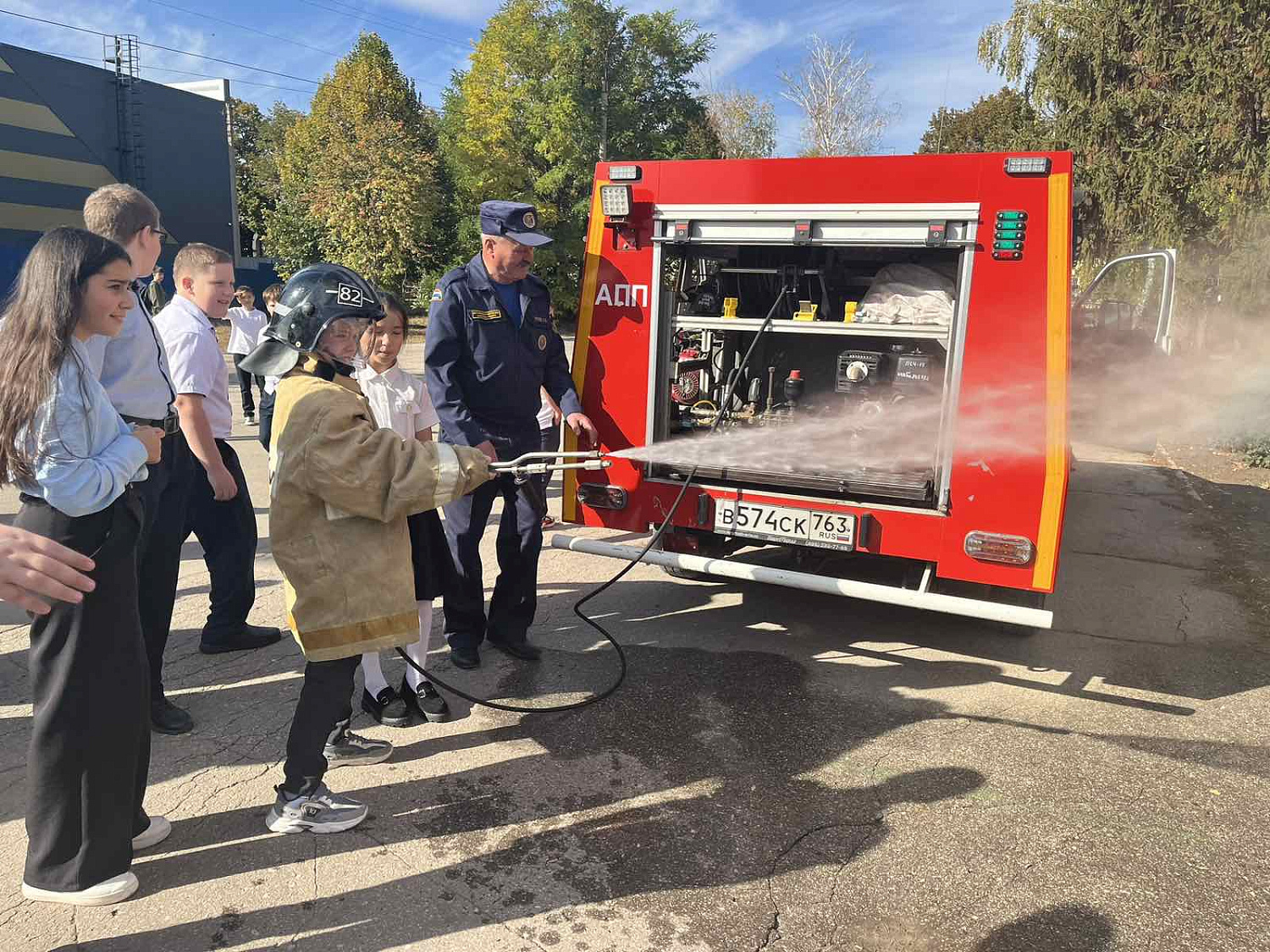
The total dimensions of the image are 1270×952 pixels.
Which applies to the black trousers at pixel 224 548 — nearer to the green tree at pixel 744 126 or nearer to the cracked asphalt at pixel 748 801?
the cracked asphalt at pixel 748 801

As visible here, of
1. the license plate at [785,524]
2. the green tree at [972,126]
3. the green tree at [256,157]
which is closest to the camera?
the license plate at [785,524]

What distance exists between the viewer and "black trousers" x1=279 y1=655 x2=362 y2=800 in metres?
2.85

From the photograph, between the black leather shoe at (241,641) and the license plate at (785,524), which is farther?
the black leather shoe at (241,641)

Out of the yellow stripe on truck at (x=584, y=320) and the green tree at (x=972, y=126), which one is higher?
the green tree at (x=972, y=126)

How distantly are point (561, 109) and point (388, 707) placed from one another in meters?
39.5

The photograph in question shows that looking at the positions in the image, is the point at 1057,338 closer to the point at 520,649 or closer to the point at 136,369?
the point at 520,649

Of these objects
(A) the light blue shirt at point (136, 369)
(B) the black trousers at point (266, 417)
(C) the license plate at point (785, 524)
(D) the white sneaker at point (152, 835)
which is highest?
(A) the light blue shirt at point (136, 369)

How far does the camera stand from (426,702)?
382 centimetres

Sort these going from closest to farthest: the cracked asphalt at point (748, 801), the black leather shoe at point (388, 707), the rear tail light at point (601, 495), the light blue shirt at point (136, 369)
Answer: the cracked asphalt at point (748, 801) → the light blue shirt at point (136, 369) → the black leather shoe at point (388, 707) → the rear tail light at point (601, 495)

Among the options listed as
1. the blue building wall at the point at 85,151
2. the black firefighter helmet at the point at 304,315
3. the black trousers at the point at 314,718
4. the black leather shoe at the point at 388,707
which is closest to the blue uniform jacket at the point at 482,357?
the black leather shoe at the point at 388,707

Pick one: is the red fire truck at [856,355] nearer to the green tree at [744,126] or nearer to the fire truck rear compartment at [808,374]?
the fire truck rear compartment at [808,374]

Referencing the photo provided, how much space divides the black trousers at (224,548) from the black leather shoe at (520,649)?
55.1 inches

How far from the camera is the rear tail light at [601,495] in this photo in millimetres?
4816

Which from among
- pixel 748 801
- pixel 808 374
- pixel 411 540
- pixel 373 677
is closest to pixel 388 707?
pixel 373 677
